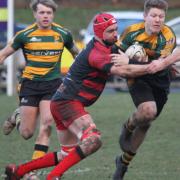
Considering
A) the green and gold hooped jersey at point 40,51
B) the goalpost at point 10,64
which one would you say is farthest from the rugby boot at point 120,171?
the goalpost at point 10,64

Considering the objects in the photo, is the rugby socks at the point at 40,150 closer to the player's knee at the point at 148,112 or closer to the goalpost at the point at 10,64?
the player's knee at the point at 148,112

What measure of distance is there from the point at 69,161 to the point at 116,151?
343 centimetres

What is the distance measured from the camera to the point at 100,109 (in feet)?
59.0

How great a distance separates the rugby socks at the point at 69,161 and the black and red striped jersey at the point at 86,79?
57cm

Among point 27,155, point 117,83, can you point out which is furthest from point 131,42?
point 117,83

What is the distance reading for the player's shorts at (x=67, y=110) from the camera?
8922mm

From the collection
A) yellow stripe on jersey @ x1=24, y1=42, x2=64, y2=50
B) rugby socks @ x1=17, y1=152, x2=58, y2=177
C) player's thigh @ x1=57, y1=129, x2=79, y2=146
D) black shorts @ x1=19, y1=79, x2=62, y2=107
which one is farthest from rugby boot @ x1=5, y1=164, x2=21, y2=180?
yellow stripe on jersey @ x1=24, y1=42, x2=64, y2=50

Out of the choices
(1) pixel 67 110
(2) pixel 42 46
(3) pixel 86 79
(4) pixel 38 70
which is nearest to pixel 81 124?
(1) pixel 67 110

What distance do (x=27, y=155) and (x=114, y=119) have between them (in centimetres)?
453

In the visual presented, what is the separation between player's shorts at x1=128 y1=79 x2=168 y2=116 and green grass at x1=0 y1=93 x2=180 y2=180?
32.8 inches

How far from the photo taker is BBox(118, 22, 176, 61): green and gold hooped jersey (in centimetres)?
993

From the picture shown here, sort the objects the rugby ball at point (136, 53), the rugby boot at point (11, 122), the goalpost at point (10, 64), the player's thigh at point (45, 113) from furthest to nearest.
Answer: the goalpost at point (10, 64) → the rugby boot at point (11, 122) → the player's thigh at point (45, 113) → the rugby ball at point (136, 53)

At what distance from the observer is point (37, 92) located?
34.5 ft

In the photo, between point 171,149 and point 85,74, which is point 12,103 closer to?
point 171,149
